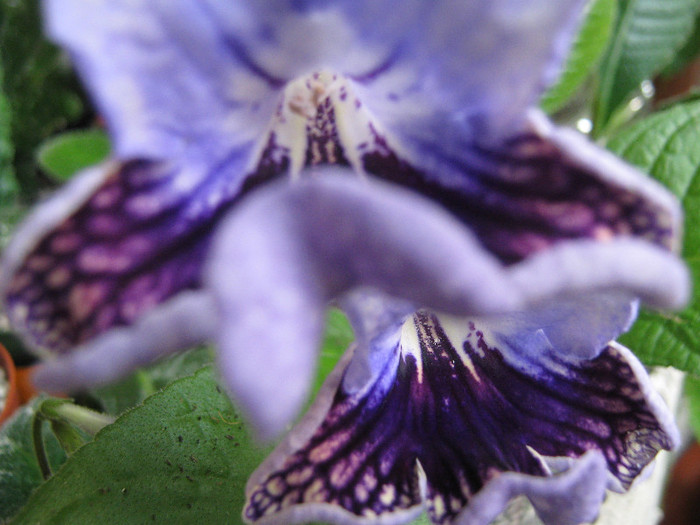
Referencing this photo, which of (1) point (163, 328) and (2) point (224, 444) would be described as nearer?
(1) point (163, 328)

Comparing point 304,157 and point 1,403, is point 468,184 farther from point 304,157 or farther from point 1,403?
point 1,403

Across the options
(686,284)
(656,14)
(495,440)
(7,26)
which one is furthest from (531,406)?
(7,26)

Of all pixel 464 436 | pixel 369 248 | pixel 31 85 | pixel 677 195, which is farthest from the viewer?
pixel 31 85

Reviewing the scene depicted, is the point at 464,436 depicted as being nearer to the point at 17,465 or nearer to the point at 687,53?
the point at 17,465

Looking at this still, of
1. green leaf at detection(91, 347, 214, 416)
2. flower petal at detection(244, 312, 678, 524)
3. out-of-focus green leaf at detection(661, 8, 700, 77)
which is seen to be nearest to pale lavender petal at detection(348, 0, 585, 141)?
flower petal at detection(244, 312, 678, 524)

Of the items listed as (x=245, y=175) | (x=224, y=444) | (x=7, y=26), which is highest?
(x=7, y=26)

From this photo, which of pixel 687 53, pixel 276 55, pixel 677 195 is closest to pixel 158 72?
pixel 276 55
